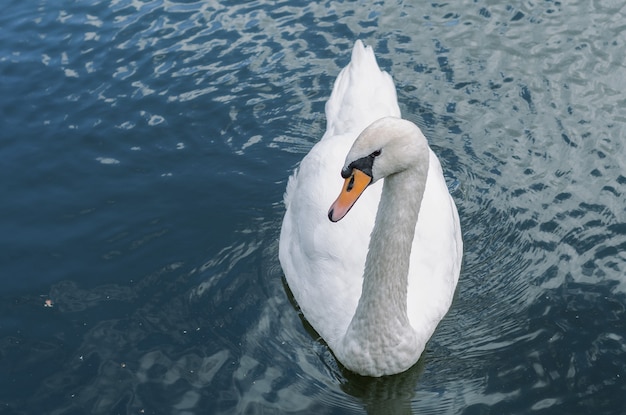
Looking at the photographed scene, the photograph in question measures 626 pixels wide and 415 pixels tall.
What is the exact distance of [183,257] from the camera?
367 inches

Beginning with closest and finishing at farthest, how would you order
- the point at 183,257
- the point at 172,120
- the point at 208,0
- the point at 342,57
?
the point at 183,257
the point at 172,120
the point at 342,57
the point at 208,0

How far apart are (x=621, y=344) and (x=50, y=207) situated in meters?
5.78

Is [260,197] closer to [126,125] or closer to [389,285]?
[126,125]

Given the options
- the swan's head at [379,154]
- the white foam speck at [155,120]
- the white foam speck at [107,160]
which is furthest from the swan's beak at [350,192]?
the white foam speck at [155,120]

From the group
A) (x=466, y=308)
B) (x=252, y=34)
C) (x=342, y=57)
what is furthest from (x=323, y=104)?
(x=466, y=308)

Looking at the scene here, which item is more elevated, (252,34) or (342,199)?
(342,199)

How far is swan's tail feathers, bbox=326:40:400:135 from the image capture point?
967 cm

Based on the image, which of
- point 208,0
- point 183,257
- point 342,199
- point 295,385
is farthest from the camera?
point 208,0

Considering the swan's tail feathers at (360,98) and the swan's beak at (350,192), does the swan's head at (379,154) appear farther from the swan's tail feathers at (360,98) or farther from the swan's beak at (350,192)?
the swan's tail feathers at (360,98)

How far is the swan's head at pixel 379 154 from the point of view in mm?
6707

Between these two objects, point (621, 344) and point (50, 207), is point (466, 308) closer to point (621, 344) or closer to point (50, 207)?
point (621, 344)

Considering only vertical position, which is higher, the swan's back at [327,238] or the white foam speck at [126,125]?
the swan's back at [327,238]

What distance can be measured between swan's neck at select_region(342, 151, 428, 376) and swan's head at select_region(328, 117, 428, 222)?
0.19 metres

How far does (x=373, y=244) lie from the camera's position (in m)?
7.38
